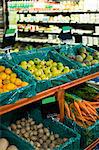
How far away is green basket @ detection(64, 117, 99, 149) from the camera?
3186 mm

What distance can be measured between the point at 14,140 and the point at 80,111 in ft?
3.35

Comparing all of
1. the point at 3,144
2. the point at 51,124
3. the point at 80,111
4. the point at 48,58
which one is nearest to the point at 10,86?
the point at 3,144

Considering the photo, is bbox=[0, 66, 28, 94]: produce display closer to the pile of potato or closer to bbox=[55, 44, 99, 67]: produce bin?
the pile of potato

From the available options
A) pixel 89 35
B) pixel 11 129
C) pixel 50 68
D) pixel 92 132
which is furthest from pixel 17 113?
pixel 89 35

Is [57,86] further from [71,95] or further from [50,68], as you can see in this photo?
[71,95]

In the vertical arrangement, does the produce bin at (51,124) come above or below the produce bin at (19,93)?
below

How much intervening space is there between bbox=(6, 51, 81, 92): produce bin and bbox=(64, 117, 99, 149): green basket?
54cm

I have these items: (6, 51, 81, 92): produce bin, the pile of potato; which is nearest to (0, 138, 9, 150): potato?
the pile of potato

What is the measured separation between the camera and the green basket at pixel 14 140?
270cm

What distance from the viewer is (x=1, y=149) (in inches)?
105

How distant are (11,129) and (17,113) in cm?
31

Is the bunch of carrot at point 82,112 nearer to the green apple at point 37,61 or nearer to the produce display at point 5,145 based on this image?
the green apple at point 37,61

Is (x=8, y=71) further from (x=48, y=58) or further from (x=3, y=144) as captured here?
(x=48, y=58)

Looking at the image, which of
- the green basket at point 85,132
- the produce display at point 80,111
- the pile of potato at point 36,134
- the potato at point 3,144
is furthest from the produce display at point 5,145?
the produce display at point 80,111
